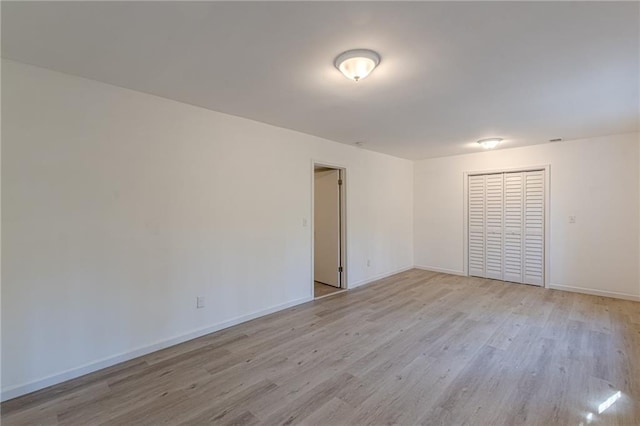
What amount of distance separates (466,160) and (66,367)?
6430mm

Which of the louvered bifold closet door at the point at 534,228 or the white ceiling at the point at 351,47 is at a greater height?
the white ceiling at the point at 351,47

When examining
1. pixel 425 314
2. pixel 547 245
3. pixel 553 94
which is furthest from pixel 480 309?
pixel 553 94

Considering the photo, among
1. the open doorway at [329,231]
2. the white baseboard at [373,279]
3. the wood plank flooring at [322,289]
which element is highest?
the open doorway at [329,231]

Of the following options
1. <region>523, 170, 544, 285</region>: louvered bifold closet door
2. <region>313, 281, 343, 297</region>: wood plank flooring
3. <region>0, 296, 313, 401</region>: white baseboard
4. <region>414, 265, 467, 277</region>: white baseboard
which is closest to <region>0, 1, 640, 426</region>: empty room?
<region>0, 296, 313, 401</region>: white baseboard

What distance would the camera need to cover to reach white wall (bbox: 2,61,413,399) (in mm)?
2211

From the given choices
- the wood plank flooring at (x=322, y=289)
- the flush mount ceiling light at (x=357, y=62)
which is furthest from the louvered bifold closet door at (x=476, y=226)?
the flush mount ceiling light at (x=357, y=62)

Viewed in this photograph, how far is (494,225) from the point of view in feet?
18.2

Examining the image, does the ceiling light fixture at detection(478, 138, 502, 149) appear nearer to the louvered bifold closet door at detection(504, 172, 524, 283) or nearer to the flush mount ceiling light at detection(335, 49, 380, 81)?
the louvered bifold closet door at detection(504, 172, 524, 283)

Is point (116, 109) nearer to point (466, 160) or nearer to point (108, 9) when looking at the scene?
point (108, 9)

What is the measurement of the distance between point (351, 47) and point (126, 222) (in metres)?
2.41

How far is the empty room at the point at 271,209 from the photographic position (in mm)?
1900

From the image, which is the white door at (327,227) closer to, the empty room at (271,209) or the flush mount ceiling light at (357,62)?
the empty room at (271,209)

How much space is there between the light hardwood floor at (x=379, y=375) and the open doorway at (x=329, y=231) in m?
1.29

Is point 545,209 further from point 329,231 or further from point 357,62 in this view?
point 357,62
